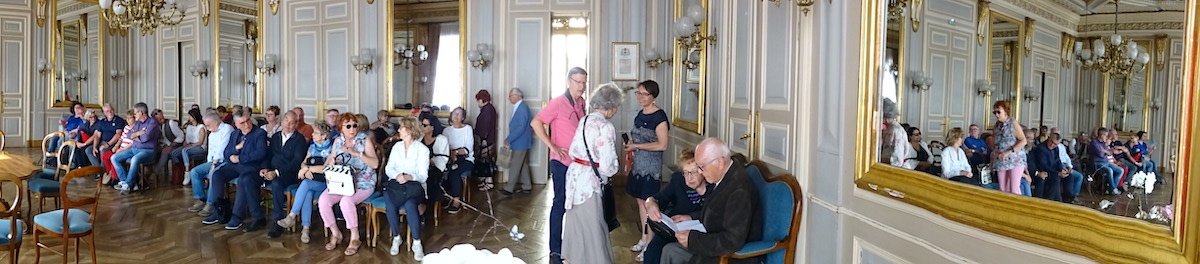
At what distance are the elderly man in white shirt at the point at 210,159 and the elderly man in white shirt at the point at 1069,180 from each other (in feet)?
19.9

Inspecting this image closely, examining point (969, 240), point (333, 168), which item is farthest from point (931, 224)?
point (333, 168)

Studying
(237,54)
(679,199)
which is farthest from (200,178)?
(237,54)

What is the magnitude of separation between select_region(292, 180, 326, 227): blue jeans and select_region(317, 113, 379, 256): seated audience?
20 cm

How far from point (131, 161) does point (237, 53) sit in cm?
377

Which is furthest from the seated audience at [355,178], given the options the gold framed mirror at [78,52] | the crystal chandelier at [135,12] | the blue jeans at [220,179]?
the gold framed mirror at [78,52]

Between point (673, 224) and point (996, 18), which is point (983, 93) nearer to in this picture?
point (996, 18)

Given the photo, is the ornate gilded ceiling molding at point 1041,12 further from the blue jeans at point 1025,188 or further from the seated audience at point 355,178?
the seated audience at point 355,178

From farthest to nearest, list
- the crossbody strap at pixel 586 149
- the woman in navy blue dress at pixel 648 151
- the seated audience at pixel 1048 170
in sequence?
the woman in navy blue dress at pixel 648 151, the crossbody strap at pixel 586 149, the seated audience at pixel 1048 170

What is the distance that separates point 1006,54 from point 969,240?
0.53 m

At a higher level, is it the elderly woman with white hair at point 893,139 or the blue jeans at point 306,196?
the elderly woman with white hair at point 893,139

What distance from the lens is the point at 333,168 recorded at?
454 centimetres

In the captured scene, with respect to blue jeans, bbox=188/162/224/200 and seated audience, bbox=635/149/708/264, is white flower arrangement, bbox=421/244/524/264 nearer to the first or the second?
seated audience, bbox=635/149/708/264

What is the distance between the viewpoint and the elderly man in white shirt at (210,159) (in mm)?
6016

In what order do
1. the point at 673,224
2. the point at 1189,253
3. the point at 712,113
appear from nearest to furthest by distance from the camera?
1. the point at 1189,253
2. the point at 673,224
3. the point at 712,113
